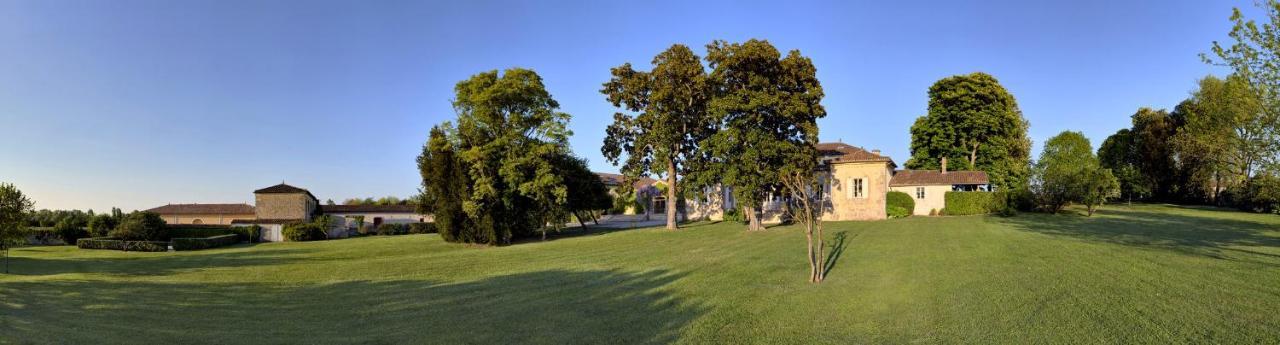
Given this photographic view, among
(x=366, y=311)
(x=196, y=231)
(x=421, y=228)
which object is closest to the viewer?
(x=366, y=311)

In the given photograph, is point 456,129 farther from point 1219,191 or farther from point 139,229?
point 1219,191

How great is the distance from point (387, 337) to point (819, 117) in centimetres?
2940

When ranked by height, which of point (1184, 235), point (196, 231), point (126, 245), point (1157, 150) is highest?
point (1157, 150)

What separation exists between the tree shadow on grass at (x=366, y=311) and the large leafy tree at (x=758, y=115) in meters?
16.5

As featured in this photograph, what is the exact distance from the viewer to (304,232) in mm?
41219

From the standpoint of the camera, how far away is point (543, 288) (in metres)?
14.2

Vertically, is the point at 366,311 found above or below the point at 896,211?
below

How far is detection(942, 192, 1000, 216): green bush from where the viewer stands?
123 ft

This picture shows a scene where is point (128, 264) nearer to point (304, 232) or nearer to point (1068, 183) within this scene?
point (304, 232)

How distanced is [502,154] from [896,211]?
81.9 feet

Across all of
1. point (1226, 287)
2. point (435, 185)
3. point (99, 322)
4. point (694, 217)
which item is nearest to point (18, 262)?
point (435, 185)

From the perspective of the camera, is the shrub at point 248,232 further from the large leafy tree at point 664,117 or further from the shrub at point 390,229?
the large leafy tree at point 664,117

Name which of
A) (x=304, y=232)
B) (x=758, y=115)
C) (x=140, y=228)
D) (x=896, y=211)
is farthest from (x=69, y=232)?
(x=896, y=211)

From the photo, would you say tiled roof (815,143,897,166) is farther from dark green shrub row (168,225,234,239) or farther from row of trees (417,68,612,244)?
dark green shrub row (168,225,234,239)
